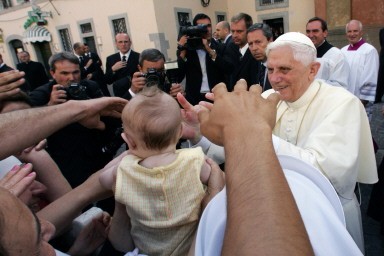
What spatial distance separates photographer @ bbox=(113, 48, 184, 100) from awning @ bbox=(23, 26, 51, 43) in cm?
1572

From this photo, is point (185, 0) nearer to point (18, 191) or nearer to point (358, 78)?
point (358, 78)

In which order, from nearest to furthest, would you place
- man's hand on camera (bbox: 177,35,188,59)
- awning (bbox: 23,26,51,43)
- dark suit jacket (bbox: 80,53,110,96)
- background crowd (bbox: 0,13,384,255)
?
background crowd (bbox: 0,13,384,255), man's hand on camera (bbox: 177,35,188,59), dark suit jacket (bbox: 80,53,110,96), awning (bbox: 23,26,51,43)

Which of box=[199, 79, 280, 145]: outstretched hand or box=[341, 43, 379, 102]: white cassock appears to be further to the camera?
box=[341, 43, 379, 102]: white cassock

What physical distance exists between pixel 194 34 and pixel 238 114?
3.58 m

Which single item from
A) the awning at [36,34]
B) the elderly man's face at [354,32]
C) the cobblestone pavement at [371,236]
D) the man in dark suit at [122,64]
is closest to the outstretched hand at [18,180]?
the cobblestone pavement at [371,236]

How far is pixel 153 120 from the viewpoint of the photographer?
1344mm

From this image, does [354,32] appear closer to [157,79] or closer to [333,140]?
[157,79]

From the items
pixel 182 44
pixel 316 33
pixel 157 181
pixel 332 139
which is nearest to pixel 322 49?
pixel 316 33

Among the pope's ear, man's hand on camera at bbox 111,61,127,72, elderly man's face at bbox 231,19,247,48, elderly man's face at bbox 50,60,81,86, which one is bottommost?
the pope's ear

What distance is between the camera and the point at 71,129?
2.43 m

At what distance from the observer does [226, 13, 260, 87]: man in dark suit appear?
4184 mm

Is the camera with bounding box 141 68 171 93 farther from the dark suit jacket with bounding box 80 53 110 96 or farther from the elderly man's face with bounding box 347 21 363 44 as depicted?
the elderly man's face with bounding box 347 21 363 44

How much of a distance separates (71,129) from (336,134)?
1.94 metres

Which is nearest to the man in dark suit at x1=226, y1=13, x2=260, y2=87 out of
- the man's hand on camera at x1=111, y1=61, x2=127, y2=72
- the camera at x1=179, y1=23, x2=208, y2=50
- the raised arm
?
the camera at x1=179, y1=23, x2=208, y2=50
